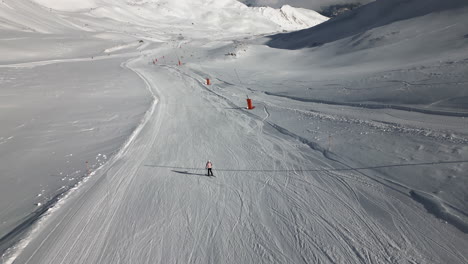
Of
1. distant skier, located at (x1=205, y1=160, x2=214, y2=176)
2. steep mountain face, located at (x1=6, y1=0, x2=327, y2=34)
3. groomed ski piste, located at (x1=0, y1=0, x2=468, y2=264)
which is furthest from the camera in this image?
steep mountain face, located at (x1=6, y1=0, x2=327, y2=34)

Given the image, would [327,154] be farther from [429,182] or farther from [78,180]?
[78,180]

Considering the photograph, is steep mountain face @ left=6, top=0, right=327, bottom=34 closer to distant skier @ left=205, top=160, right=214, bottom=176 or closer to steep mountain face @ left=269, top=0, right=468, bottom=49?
steep mountain face @ left=269, top=0, right=468, bottom=49

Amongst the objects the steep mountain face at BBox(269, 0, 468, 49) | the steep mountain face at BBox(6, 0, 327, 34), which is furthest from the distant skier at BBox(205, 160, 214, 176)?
the steep mountain face at BBox(6, 0, 327, 34)

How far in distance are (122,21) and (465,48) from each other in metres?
121

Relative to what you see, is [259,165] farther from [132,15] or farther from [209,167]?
[132,15]

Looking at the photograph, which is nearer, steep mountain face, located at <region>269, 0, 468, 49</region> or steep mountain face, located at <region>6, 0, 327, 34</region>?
steep mountain face, located at <region>269, 0, 468, 49</region>

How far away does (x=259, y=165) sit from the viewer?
9148mm

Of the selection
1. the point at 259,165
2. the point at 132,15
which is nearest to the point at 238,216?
the point at 259,165

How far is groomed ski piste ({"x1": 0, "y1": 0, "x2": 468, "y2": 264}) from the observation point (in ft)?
19.2

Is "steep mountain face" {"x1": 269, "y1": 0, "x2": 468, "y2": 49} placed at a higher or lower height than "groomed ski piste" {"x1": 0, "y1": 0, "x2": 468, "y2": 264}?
higher

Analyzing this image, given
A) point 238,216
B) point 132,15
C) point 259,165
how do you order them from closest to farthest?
point 238,216 < point 259,165 < point 132,15

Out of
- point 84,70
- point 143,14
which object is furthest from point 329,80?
point 143,14

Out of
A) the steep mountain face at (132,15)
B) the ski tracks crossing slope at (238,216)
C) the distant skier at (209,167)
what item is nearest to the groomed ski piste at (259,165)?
the ski tracks crossing slope at (238,216)

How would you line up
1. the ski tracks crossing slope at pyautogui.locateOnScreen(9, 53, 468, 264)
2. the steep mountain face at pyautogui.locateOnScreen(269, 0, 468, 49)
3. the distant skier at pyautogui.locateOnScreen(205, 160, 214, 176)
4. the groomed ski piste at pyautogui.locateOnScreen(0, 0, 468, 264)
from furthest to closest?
1. the steep mountain face at pyautogui.locateOnScreen(269, 0, 468, 49)
2. the distant skier at pyautogui.locateOnScreen(205, 160, 214, 176)
3. the groomed ski piste at pyautogui.locateOnScreen(0, 0, 468, 264)
4. the ski tracks crossing slope at pyautogui.locateOnScreen(9, 53, 468, 264)
